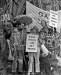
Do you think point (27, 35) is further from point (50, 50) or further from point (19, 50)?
point (50, 50)

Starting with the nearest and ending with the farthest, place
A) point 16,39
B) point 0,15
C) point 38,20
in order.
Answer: point 16,39
point 0,15
point 38,20

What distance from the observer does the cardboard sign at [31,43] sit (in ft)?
9.33

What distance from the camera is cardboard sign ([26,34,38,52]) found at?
2.84 meters

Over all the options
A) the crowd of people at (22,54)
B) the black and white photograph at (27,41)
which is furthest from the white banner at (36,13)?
the crowd of people at (22,54)

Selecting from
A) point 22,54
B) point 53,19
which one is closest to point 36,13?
point 53,19

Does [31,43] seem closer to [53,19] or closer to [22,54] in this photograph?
[22,54]

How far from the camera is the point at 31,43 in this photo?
2855 mm

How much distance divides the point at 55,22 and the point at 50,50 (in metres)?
0.41

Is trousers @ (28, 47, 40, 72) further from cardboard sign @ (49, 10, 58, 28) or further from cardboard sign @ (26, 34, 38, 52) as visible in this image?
cardboard sign @ (49, 10, 58, 28)

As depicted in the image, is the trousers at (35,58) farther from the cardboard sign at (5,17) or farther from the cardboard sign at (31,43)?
the cardboard sign at (5,17)

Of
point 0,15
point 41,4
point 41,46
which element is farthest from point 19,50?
point 41,4

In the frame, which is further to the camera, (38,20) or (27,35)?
(38,20)

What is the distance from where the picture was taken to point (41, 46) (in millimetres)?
2955

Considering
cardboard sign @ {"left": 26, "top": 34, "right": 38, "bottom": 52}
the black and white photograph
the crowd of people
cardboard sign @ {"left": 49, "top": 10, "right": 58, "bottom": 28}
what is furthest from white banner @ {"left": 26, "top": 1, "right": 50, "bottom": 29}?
cardboard sign @ {"left": 26, "top": 34, "right": 38, "bottom": 52}
